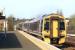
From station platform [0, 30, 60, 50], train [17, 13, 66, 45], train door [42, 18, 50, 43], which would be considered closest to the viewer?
station platform [0, 30, 60, 50]

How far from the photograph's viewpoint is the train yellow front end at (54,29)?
30828mm

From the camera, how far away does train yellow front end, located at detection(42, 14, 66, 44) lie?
30828mm

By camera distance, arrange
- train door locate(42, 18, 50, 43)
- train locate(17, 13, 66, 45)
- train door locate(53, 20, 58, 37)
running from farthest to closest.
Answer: train door locate(42, 18, 50, 43)
train door locate(53, 20, 58, 37)
train locate(17, 13, 66, 45)

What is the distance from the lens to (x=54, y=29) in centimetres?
3133

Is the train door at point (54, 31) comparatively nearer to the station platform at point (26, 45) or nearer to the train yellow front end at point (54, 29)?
the train yellow front end at point (54, 29)

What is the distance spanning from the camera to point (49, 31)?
1240 inches

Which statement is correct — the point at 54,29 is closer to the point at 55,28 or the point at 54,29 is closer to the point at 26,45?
the point at 55,28

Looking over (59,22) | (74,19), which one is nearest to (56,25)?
(59,22)

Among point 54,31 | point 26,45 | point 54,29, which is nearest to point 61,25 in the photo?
point 54,29

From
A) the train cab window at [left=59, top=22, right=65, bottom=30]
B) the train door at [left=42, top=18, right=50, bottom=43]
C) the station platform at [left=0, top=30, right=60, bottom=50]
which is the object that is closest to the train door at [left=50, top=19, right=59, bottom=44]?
the train cab window at [left=59, top=22, right=65, bottom=30]

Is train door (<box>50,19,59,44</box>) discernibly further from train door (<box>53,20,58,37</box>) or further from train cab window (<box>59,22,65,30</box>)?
train cab window (<box>59,22,65,30</box>)

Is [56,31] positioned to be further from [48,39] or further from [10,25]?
[10,25]

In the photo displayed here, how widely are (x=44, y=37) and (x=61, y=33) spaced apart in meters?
1.87

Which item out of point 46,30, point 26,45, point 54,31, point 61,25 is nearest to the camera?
point 54,31
